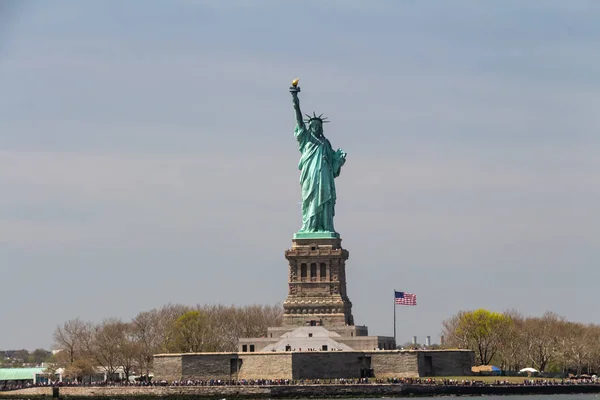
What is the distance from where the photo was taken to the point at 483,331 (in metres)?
129

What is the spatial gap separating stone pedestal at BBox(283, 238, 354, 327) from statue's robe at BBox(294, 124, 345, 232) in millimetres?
1913

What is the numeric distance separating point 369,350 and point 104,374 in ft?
117

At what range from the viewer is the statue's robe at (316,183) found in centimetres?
11625

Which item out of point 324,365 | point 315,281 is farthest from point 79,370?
point 324,365

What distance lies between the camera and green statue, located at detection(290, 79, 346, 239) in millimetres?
116062

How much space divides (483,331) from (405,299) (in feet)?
65.2

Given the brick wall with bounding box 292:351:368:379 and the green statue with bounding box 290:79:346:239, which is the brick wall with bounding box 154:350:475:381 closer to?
the brick wall with bounding box 292:351:368:379

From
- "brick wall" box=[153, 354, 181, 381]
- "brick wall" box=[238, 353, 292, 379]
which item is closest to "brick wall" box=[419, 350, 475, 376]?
"brick wall" box=[238, 353, 292, 379]

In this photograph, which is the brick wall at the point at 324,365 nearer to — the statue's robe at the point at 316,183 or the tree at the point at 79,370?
the statue's robe at the point at 316,183

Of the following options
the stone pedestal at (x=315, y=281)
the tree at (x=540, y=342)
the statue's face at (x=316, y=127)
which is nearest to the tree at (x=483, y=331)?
the tree at (x=540, y=342)

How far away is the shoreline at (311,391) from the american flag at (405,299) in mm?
10355

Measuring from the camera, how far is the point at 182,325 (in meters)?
127

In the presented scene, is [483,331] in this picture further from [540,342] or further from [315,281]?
[315,281]

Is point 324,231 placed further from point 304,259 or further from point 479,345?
point 479,345
